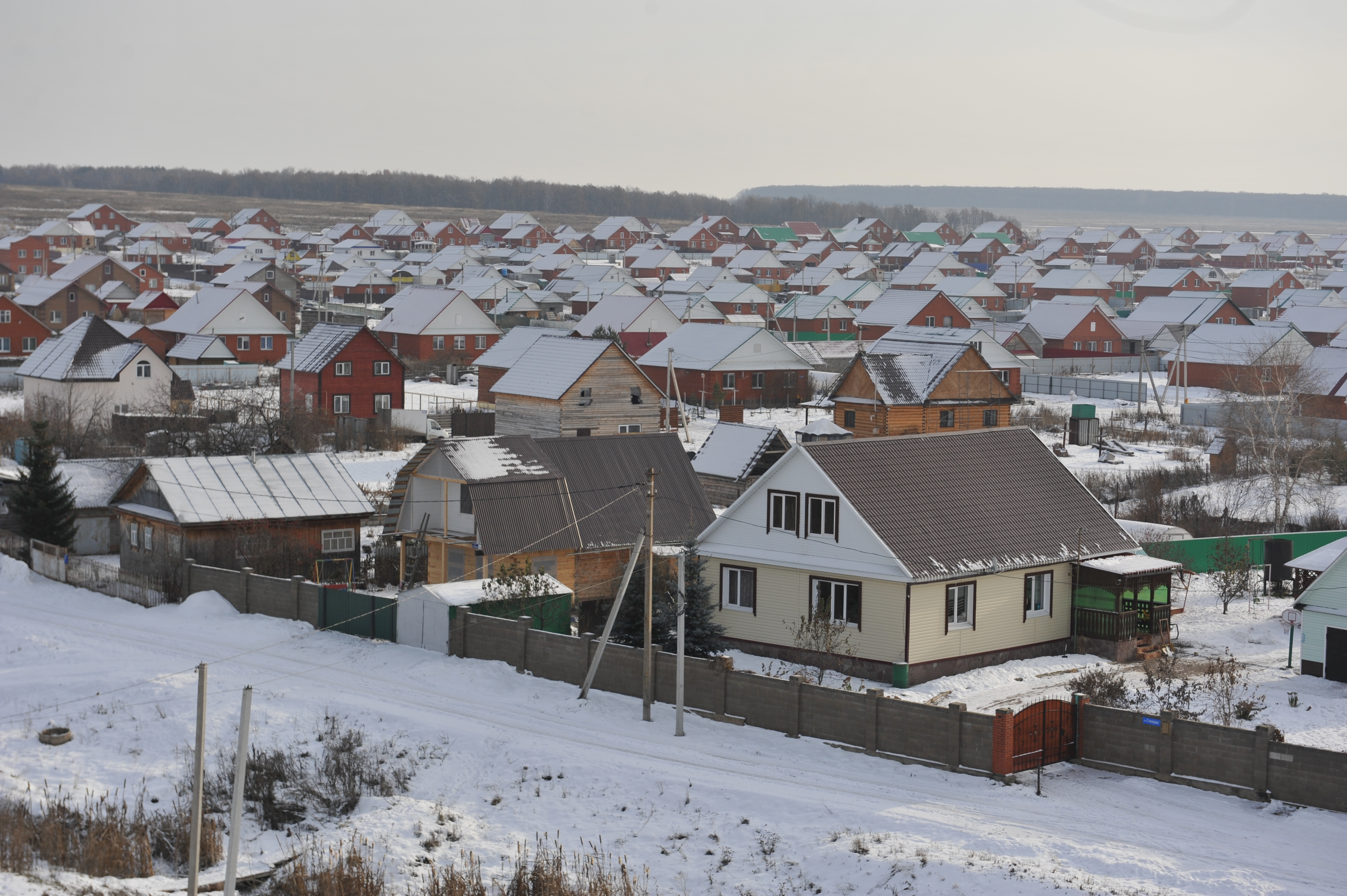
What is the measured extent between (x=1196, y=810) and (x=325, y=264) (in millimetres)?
120156

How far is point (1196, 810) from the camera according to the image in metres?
19.8

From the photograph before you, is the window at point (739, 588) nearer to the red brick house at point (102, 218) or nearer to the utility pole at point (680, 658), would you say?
the utility pole at point (680, 658)

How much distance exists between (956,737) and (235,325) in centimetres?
6332

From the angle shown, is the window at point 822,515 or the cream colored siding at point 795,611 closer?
the cream colored siding at point 795,611

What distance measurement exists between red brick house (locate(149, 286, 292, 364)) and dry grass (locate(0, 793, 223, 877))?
5856 cm

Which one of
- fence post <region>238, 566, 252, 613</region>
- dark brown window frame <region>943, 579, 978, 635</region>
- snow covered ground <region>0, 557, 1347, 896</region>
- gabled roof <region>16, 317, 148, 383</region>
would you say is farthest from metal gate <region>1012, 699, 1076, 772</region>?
gabled roof <region>16, 317, 148, 383</region>

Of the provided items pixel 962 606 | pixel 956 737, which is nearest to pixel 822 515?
pixel 962 606

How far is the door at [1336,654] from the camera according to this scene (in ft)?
86.3

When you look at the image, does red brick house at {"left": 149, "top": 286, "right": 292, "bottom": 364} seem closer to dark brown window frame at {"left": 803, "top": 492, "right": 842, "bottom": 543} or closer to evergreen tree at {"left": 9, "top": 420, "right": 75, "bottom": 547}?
evergreen tree at {"left": 9, "top": 420, "right": 75, "bottom": 547}

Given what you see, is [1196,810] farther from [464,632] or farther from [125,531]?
[125,531]

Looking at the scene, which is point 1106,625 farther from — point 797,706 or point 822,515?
point 797,706

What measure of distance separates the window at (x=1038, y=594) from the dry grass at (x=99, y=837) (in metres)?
16.0

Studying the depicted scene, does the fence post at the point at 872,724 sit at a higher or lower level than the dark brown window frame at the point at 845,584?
lower

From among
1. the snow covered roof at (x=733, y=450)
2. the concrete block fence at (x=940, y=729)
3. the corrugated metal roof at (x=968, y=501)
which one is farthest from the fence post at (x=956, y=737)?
the snow covered roof at (x=733, y=450)
